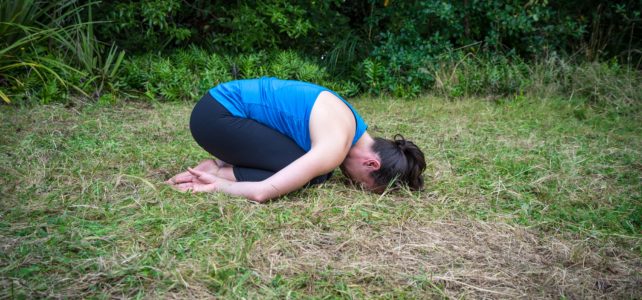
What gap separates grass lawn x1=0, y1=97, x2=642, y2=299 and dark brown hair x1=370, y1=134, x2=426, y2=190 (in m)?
0.10

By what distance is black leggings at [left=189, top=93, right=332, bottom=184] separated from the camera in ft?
Answer: 9.53

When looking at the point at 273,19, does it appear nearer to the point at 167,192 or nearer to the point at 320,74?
the point at 320,74

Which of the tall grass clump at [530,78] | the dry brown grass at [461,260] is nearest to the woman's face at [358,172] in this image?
the dry brown grass at [461,260]

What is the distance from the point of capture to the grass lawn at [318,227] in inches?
79.4

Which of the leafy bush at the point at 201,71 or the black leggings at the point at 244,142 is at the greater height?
the black leggings at the point at 244,142

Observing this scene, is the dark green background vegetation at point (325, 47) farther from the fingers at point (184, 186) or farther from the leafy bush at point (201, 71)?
the fingers at point (184, 186)

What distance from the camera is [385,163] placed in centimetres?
292

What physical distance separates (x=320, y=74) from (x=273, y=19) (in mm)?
829

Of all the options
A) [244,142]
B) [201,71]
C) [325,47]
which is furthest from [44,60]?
[325,47]

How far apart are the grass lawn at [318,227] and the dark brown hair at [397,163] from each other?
97 millimetres

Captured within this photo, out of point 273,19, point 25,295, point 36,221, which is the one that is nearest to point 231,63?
point 273,19

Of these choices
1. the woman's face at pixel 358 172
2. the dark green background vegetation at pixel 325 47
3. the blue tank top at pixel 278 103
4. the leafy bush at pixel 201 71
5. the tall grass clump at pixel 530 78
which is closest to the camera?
the blue tank top at pixel 278 103

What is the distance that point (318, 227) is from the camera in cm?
254

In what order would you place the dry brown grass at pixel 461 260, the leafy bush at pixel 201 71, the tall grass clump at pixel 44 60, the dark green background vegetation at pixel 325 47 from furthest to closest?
the leafy bush at pixel 201 71 < the dark green background vegetation at pixel 325 47 < the tall grass clump at pixel 44 60 < the dry brown grass at pixel 461 260
